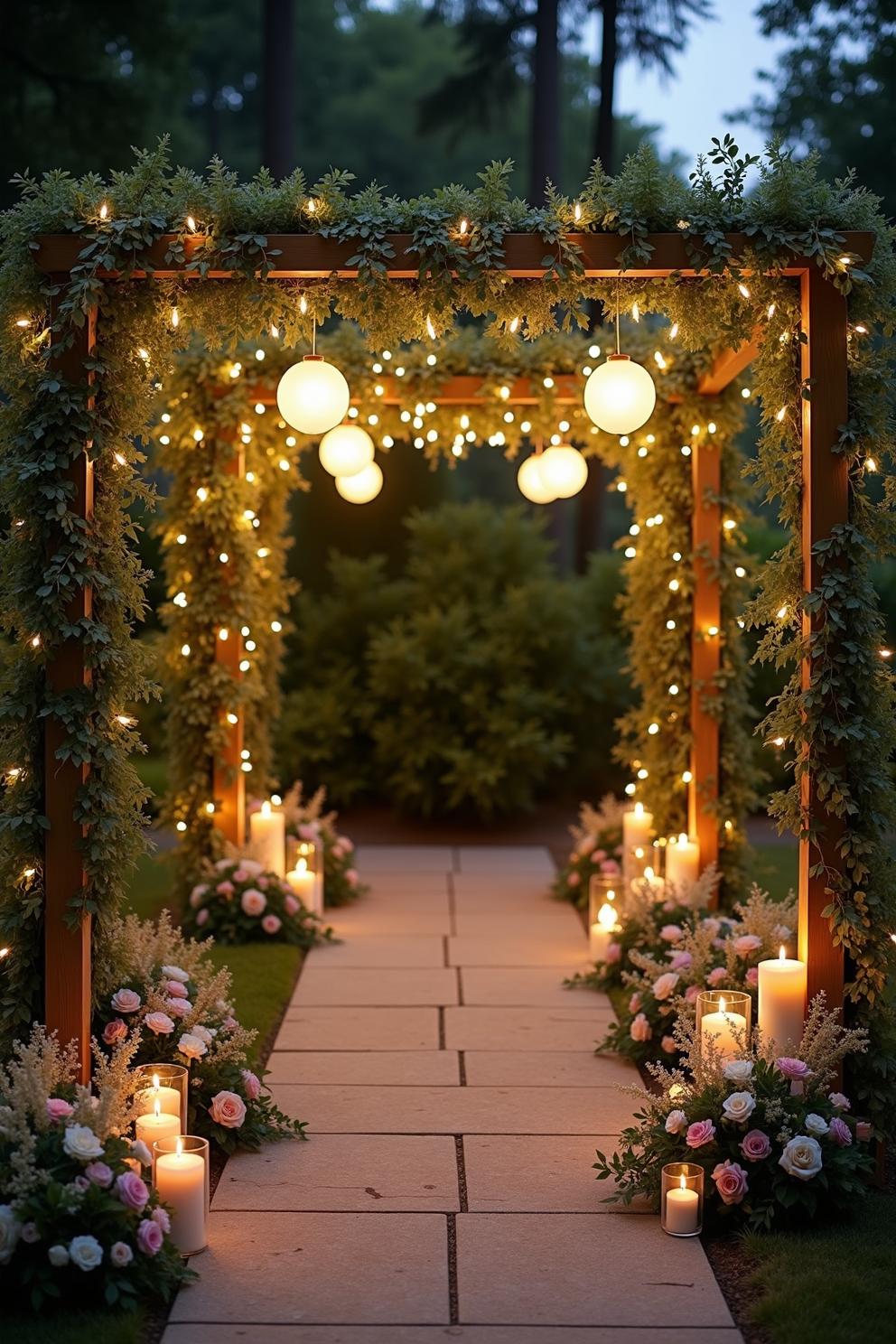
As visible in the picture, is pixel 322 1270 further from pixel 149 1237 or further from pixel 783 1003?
pixel 783 1003

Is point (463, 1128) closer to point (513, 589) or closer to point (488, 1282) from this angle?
point (488, 1282)

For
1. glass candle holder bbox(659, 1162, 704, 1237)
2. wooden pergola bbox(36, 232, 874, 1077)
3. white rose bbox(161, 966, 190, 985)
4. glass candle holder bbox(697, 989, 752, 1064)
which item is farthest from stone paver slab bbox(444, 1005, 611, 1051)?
glass candle holder bbox(659, 1162, 704, 1237)

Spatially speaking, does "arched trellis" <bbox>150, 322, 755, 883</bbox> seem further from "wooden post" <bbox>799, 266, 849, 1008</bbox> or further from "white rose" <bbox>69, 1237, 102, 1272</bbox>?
"white rose" <bbox>69, 1237, 102, 1272</bbox>

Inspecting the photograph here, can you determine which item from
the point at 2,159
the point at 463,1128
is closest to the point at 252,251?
the point at 463,1128

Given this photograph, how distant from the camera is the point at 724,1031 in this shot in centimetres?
459

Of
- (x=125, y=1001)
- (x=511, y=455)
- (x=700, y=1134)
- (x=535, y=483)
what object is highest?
(x=511, y=455)

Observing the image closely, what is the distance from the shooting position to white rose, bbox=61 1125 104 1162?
3652 mm

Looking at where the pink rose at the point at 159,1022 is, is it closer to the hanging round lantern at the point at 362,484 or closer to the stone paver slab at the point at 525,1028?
the stone paver slab at the point at 525,1028

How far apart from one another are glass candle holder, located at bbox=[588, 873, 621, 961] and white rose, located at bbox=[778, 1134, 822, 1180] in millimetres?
2771

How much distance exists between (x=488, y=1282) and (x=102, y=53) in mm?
14501

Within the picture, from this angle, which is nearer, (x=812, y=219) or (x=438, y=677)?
(x=812, y=219)

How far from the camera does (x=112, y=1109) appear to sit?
12.6 ft

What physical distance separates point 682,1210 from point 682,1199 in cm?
4

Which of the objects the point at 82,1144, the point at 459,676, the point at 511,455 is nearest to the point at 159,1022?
the point at 82,1144
